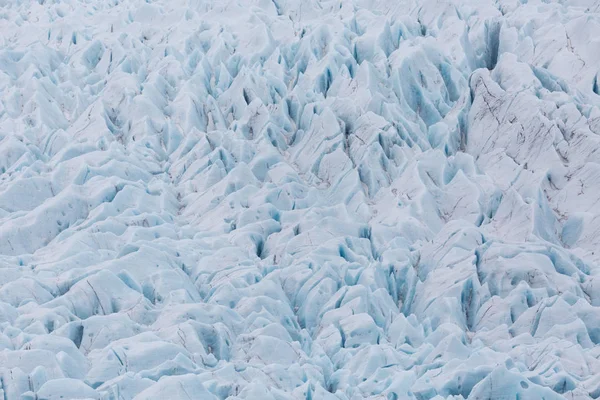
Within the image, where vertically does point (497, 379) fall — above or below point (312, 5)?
below

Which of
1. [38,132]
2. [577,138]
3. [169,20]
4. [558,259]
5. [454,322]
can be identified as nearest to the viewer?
[454,322]

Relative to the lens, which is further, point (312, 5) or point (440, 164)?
point (312, 5)

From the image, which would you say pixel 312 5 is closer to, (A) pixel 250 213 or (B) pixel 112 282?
(A) pixel 250 213

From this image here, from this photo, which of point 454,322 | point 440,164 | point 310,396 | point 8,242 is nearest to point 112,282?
point 8,242

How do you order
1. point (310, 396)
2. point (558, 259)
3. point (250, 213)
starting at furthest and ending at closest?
point (250, 213) < point (558, 259) < point (310, 396)

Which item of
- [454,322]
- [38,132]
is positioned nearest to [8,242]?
[38,132]

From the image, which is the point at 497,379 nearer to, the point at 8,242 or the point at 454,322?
the point at 454,322
